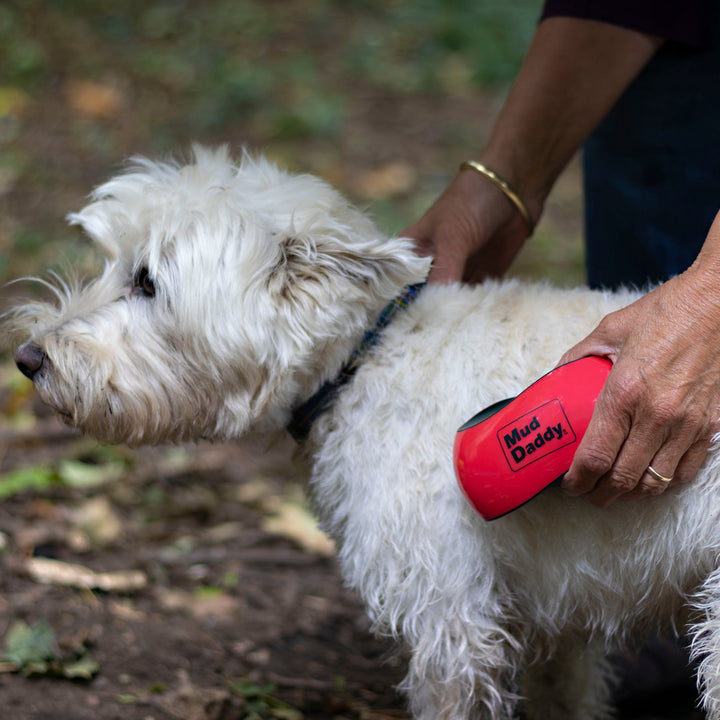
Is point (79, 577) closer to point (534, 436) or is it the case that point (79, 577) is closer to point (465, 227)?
point (465, 227)

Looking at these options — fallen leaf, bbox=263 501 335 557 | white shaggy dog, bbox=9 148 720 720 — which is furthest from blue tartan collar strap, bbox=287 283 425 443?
fallen leaf, bbox=263 501 335 557

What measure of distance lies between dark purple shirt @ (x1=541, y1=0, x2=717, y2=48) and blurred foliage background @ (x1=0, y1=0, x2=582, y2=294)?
3218 millimetres

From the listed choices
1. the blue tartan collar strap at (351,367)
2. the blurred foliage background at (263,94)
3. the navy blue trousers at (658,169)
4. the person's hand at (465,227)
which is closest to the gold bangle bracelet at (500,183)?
the person's hand at (465,227)

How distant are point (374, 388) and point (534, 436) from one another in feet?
1.70

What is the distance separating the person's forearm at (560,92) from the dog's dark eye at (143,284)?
3.96 feet

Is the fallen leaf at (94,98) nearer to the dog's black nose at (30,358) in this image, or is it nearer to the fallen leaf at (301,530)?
the fallen leaf at (301,530)

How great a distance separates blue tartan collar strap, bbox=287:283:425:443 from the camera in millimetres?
2379

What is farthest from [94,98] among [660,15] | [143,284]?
[660,15]

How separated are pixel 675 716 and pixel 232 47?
7.72m

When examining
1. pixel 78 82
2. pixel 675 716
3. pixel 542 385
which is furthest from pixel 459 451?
pixel 78 82

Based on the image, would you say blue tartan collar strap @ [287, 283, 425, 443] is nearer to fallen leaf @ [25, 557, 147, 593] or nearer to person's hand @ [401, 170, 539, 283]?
person's hand @ [401, 170, 539, 283]

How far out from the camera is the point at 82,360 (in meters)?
2.26

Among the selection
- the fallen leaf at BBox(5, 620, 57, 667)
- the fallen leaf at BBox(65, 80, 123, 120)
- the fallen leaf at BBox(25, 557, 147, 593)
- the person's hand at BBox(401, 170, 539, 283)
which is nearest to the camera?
the person's hand at BBox(401, 170, 539, 283)

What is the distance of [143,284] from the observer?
93.0 inches
